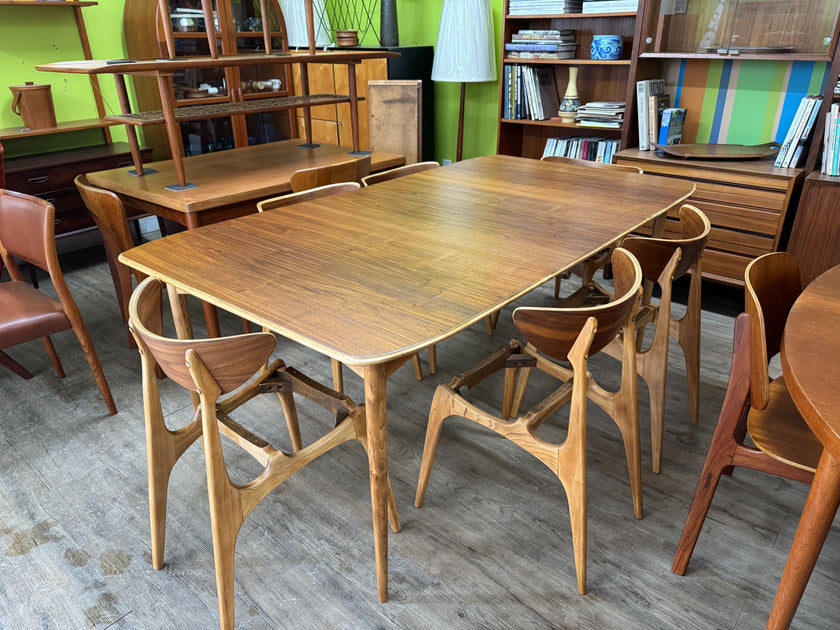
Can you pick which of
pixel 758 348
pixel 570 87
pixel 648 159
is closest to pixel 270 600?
pixel 758 348

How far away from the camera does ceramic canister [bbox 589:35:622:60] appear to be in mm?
3199

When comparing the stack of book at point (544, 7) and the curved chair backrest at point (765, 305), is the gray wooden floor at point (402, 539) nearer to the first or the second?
the curved chair backrest at point (765, 305)

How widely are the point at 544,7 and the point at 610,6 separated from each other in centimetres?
37

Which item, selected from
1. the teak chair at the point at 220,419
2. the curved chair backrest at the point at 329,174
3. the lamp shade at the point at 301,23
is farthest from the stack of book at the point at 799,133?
the lamp shade at the point at 301,23

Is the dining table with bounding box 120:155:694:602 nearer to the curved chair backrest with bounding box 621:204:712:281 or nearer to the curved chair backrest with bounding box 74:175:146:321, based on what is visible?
the curved chair backrest with bounding box 621:204:712:281

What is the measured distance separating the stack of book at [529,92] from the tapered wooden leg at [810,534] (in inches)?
119

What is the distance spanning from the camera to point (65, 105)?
3.75 meters

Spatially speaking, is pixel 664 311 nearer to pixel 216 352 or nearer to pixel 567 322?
pixel 567 322

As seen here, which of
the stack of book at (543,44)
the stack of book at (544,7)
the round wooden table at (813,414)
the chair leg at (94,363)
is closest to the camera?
the round wooden table at (813,414)

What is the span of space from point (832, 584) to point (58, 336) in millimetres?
3162

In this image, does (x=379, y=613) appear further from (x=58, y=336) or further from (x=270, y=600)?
(x=58, y=336)

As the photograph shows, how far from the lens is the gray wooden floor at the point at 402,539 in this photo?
142cm

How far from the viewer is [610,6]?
3107mm

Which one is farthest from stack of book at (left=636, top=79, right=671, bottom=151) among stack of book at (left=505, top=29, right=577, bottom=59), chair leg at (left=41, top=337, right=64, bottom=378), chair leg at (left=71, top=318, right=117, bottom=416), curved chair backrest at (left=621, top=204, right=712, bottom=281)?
chair leg at (left=41, top=337, right=64, bottom=378)
